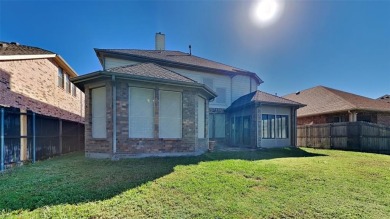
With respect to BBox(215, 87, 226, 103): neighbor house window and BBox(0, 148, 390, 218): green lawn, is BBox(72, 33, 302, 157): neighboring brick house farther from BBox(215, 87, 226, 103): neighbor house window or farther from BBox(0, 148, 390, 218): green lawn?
BBox(215, 87, 226, 103): neighbor house window

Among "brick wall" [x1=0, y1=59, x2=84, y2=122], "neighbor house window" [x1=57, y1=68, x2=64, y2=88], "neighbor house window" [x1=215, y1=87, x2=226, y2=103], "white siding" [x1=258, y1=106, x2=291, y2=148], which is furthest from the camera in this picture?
"neighbor house window" [x1=215, y1=87, x2=226, y2=103]

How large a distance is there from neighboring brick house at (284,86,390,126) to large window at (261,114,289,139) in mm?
5972

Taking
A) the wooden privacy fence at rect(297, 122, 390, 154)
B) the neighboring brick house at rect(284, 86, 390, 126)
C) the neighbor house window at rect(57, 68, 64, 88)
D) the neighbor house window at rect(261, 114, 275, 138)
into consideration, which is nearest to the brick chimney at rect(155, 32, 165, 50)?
the neighbor house window at rect(57, 68, 64, 88)

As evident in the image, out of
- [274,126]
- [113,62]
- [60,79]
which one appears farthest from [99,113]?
[274,126]

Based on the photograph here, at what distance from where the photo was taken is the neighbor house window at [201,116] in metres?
10.3

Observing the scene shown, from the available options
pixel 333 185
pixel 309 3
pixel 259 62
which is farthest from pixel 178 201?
pixel 259 62

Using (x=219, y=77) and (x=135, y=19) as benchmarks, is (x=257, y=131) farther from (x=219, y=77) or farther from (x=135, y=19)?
(x=135, y=19)

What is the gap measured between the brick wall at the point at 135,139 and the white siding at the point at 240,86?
8956 millimetres

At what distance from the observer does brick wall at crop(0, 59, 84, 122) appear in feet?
28.0

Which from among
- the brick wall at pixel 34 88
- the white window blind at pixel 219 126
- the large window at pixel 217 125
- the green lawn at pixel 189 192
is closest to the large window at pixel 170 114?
the green lawn at pixel 189 192

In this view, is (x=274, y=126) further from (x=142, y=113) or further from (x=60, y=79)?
(x=60, y=79)

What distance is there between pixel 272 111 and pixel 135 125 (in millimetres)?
9793

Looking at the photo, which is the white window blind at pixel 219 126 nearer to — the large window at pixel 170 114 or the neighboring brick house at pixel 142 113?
the neighboring brick house at pixel 142 113

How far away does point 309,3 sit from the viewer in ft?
33.4
